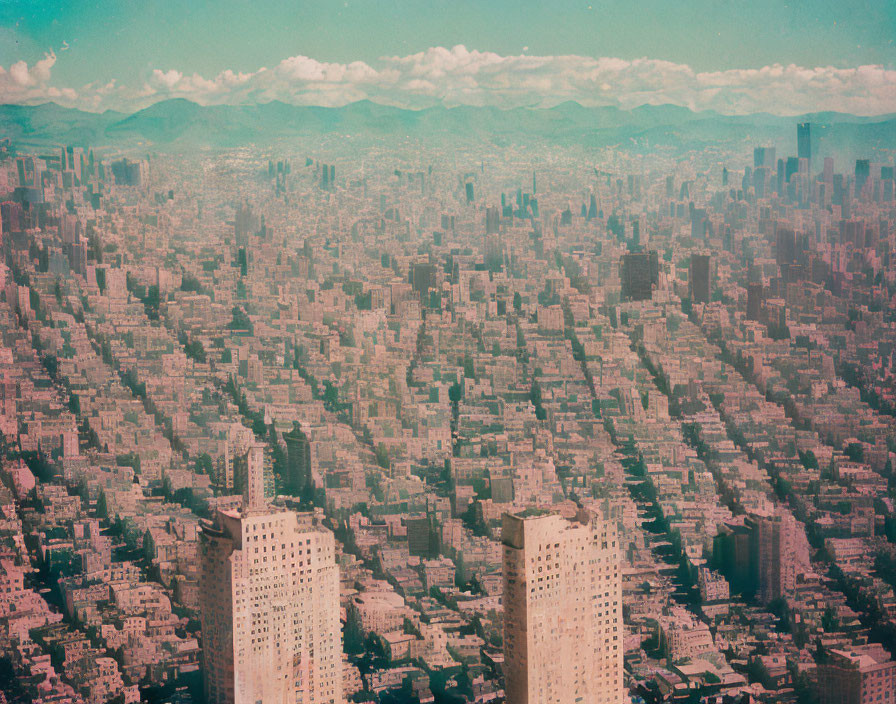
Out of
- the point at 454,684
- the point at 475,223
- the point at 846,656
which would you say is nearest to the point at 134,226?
the point at 475,223

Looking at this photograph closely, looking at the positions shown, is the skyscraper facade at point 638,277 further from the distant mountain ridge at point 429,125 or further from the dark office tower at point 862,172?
the dark office tower at point 862,172

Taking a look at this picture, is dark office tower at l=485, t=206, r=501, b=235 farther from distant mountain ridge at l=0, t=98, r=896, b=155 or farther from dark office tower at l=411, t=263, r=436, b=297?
distant mountain ridge at l=0, t=98, r=896, b=155

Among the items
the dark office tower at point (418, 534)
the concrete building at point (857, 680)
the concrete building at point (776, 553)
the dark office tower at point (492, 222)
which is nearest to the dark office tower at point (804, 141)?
the dark office tower at point (492, 222)

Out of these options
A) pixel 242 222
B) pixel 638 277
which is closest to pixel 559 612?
pixel 638 277

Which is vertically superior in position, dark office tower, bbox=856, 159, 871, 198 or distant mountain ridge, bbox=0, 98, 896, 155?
distant mountain ridge, bbox=0, 98, 896, 155

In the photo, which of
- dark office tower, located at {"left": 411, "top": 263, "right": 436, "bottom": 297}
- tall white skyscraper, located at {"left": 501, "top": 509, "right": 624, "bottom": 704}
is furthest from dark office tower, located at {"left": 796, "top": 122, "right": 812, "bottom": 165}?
tall white skyscraper, located at {"left": 501, "top": 509, "right": 624, "bottom": 704}

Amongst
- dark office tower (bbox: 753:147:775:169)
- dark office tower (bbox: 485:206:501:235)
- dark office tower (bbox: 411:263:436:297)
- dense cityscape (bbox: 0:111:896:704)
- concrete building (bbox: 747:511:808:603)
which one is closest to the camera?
dense cityscape (bbox: 0:111:896:704)

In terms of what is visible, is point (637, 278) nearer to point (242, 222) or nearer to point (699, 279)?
point (699, 279)
